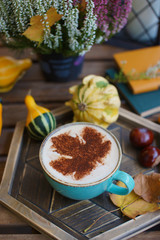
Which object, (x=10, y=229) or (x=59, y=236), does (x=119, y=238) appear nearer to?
(x=59, y=236)

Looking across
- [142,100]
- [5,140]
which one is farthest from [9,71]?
[142,100]

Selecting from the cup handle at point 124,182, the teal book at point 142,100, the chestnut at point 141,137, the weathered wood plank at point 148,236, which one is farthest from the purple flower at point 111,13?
the weathered wood plank at point 148,236

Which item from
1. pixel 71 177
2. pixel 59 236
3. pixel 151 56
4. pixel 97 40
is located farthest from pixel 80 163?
pixel 151 56

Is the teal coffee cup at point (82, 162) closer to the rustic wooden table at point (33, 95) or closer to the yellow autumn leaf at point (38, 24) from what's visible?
the rustic wooden table at point (33, 95)

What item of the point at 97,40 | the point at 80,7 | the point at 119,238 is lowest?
the point at 119,238

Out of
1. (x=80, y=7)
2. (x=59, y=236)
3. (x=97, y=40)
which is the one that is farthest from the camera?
(x=97, y=40)
